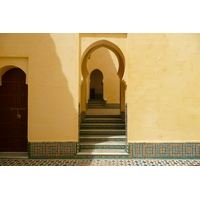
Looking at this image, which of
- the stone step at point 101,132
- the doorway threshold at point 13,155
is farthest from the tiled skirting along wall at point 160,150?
the doorway threshold at point 13,155

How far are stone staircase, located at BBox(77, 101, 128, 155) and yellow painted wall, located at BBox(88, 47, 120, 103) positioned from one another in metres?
3.96

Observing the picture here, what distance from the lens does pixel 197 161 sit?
13.2 feet

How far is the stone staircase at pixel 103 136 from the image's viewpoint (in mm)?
4352

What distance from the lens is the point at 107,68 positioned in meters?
10.0

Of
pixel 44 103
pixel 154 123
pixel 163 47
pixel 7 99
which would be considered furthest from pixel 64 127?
pixel 163 47

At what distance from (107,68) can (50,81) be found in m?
6.22

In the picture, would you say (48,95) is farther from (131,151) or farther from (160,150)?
(160,150)

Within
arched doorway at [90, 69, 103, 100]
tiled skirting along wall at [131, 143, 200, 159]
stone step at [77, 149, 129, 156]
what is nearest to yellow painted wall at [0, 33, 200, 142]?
tiled skirting along wall at [131, 143, 200, 159]

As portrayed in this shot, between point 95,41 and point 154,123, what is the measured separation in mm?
2280

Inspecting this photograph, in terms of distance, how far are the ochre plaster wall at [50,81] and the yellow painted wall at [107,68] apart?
5.88 meters

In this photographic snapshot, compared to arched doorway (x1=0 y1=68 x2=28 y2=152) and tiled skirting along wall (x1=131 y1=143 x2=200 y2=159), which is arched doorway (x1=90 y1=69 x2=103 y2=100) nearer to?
arched doorway (x1=0 y1=68 x2=28 y2=152)

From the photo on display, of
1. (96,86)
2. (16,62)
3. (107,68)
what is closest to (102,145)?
(16,62)

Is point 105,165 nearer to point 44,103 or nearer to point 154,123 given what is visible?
point 154,123

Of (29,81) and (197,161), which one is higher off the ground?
(29,81)
